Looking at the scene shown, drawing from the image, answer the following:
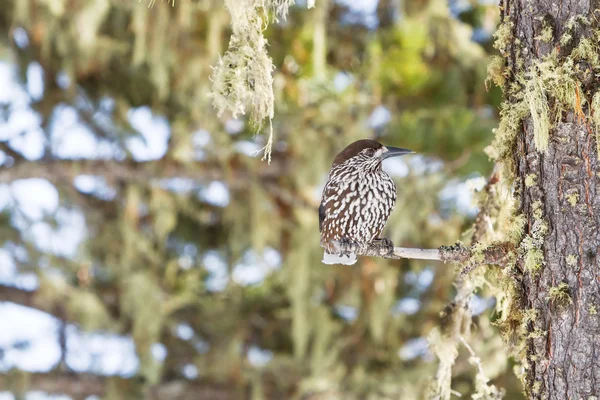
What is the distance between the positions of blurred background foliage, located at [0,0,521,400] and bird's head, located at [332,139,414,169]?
2.54 m

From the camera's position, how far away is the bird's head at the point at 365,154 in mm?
3387

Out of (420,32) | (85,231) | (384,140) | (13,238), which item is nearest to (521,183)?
(384,140)

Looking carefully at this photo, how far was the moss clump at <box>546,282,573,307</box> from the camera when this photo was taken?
2.30m

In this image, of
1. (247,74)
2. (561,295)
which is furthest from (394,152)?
(561,295)

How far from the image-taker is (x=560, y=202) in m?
2.35

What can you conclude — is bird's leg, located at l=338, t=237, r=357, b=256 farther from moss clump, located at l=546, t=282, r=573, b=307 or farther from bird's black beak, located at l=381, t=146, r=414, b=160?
moss clump, located at l=546, t=282, r=573, b=307

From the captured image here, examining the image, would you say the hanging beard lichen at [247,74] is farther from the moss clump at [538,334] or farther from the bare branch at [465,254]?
the moss clump at [538,334]

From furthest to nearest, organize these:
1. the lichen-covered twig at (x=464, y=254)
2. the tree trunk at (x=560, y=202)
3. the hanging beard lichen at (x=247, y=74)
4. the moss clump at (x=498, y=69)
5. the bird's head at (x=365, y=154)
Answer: the bird's head at (x=365, y=154) < the hanging beard lichen at (x=247, y=74) < the moss clump at (x=498, y=69) < the lichen-covered twig at (x=464, y=254) < the tree trunk at (x=560, y=202)

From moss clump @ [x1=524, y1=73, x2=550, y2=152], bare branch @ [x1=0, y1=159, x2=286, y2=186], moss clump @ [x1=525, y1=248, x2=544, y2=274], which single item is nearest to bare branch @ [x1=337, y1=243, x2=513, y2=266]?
moss clump @ [x1=525, y1=248, x2=544, y2=274]

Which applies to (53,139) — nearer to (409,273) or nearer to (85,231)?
(85,231)

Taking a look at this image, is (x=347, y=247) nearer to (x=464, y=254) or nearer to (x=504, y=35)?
(x=464, y=254)

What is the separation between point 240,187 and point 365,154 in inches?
139

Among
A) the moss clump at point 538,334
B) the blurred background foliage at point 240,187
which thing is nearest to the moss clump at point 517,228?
the moss clump at point 538,334

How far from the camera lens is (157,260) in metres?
7.26
